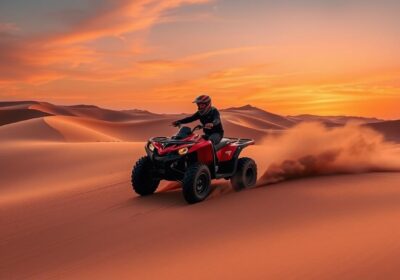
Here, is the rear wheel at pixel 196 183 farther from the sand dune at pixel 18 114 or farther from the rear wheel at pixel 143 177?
the sand dune at pixel 18 114

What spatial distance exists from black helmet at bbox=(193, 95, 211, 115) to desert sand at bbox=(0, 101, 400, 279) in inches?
58.8

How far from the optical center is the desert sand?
4.33 meters

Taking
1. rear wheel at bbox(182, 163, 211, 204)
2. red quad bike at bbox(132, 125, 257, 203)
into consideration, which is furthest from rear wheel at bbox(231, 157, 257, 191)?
rear wheel at bbox(182, 163, 211, 204)

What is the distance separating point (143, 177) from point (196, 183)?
128 cm

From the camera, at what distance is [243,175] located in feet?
28.8

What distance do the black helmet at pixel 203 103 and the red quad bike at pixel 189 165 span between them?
1.14 feet

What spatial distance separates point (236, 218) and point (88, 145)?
1409 centimetres

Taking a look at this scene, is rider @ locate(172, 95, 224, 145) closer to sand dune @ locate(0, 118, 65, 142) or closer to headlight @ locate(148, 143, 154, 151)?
headlight @ locate(148, 143, 154, 151)

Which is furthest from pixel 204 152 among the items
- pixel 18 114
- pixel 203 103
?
pixel 18 114

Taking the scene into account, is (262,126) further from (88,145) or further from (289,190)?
(289,190)

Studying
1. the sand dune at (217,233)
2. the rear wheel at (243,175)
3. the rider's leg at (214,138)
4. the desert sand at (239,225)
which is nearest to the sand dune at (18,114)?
the desert sand at (239,225)

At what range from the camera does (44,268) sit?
5102 mm

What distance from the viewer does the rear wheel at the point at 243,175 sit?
8758 millimetres

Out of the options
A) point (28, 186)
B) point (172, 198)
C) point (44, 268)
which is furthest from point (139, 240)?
point (28, 186)
